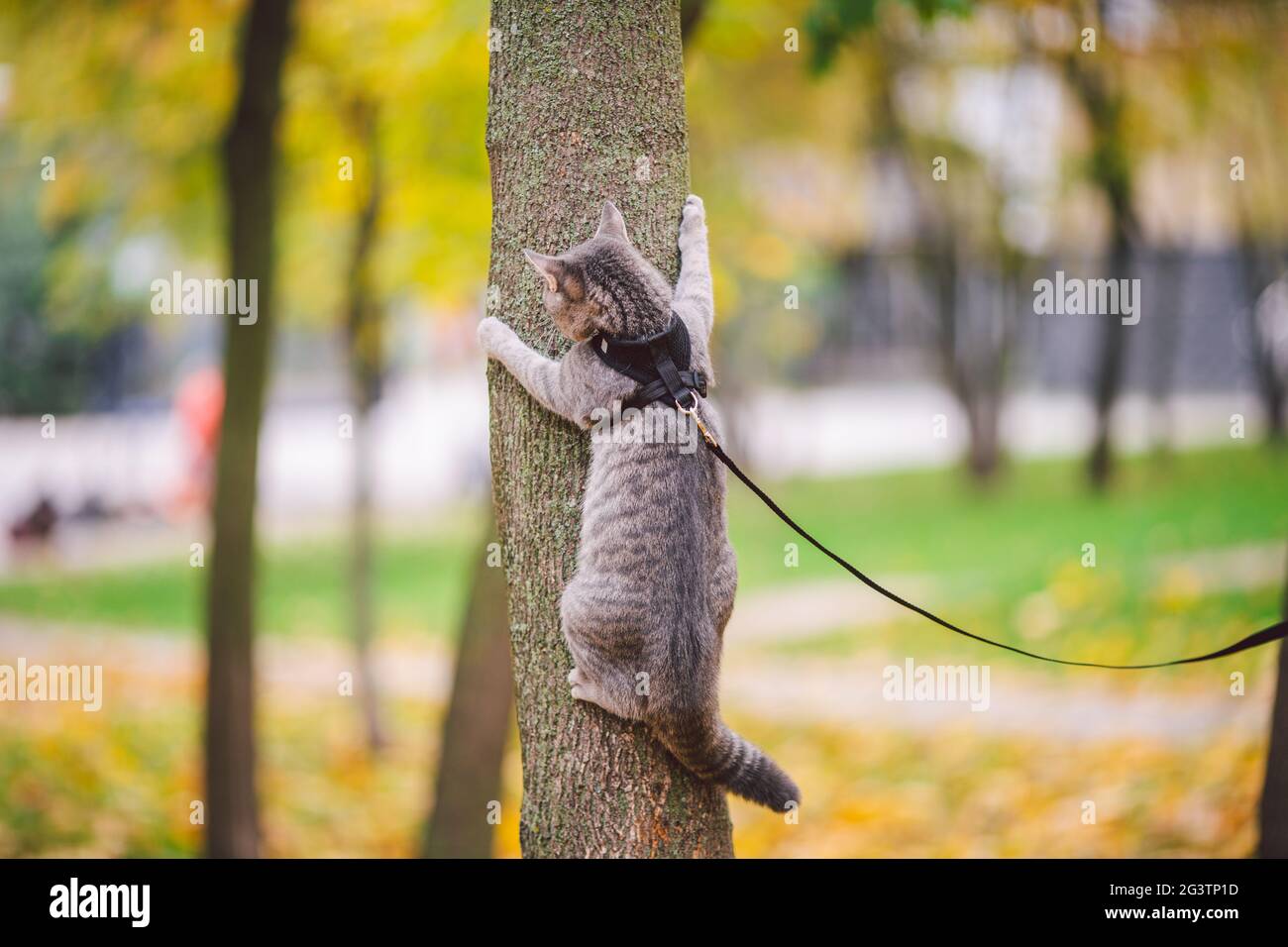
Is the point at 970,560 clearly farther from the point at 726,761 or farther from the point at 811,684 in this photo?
the point at 726,761

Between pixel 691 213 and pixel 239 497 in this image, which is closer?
pixel 691 213

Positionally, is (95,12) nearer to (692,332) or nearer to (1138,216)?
(692,332)

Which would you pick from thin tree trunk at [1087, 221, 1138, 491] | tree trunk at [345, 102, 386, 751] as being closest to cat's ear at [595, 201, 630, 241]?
tree trunk at [345, 102, 386, 751]

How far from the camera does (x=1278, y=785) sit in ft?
13.4

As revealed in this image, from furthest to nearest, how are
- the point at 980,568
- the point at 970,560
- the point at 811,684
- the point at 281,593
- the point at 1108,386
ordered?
the point at 1108,386 → the point at 281,593 → the point at 970,560 → the point at 980,568 → the point at 811,684

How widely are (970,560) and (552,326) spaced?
9.96m

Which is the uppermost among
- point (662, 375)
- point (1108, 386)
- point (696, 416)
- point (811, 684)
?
point (1108, 386)

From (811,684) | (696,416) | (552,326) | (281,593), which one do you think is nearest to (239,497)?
(552,326)

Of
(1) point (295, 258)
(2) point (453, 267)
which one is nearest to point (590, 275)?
(2) point (453, 267)

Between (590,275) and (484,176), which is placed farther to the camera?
(484,176)

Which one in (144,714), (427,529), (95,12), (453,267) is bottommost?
(144,714)

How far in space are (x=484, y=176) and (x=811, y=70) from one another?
252cm

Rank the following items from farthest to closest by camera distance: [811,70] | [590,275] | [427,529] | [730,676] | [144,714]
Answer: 1. [427,529]
2. [730,676]
3. [144,714]
4. [811,70]
5. [590,275]

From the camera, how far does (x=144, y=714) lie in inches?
339
